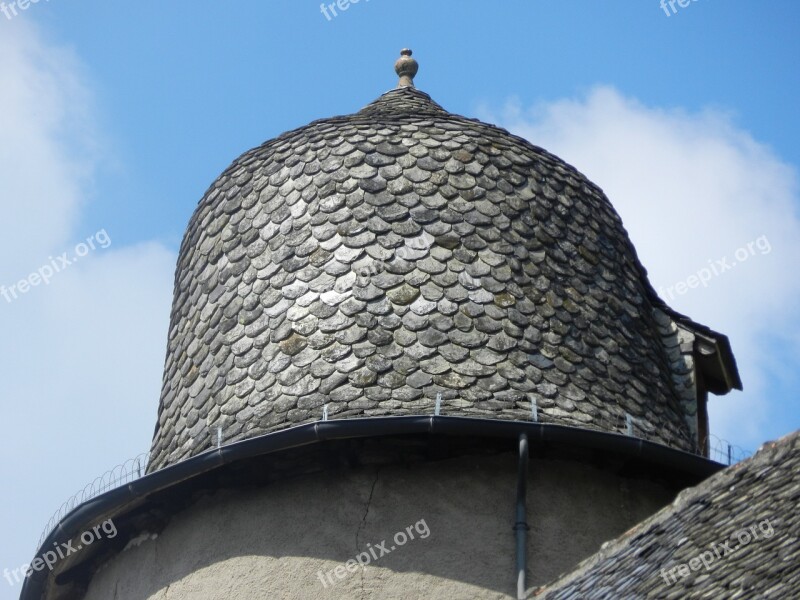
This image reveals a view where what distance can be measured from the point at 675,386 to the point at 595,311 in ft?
2.85

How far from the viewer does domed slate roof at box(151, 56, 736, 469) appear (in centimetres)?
1235

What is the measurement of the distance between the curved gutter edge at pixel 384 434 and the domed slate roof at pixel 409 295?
0.79 feet

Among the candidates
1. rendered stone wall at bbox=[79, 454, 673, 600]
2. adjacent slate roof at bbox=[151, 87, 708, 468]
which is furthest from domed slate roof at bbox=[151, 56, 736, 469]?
rendered stone wall at bbox=[79, 454, 673, 600]

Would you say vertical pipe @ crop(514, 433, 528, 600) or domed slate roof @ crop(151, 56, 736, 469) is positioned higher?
domed slate roof @ crop(151, 56, 736, 469)

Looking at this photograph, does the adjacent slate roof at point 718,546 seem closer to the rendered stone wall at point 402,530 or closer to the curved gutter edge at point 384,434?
the rendered stone wall at point 402,530

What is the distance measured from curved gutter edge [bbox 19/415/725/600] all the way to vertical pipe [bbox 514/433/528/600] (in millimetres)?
109

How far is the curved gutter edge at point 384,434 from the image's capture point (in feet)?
38.4

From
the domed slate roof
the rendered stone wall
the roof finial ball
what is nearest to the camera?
the rendered stone wall

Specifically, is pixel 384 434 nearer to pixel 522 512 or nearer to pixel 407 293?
pixel 522 512

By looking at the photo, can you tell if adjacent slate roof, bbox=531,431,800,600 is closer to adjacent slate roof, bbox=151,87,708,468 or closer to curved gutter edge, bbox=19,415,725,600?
curved gutter edge, bbox=19,415,725,600

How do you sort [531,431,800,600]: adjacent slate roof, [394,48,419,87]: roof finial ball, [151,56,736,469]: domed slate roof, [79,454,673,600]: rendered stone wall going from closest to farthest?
[531,431,800,600]: adjacent slate roof
[79,454,673,600]: rendered stone wall
[151,56,736,469]: domed slate roof
[394,48,419,87]: roof finial ball

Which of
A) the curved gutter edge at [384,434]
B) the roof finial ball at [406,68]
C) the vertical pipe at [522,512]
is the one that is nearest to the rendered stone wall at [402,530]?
the vertical pipe at [522,512]

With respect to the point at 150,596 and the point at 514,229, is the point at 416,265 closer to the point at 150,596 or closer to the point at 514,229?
the point at 514,229

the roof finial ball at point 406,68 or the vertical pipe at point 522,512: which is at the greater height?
the roof finial ball at point 406,68
